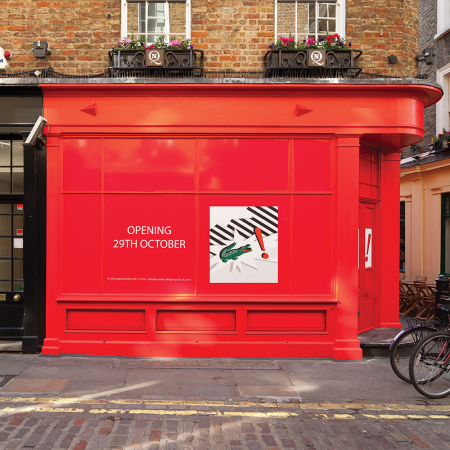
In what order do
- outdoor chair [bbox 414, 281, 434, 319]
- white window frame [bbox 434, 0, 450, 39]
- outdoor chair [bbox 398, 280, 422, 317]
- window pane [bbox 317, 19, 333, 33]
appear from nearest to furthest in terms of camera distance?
1. window pane [bbox 317, 19, 333, 33]
2. outdoor chair [bbox 414, 281, 434, 319]
3. outdoor chair [bbox 398, 280, 422, 317]
4. white window frame [bbox 434, 0, 450, 39]

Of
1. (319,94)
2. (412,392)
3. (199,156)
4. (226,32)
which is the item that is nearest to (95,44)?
(226,32)

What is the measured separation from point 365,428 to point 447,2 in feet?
42.5

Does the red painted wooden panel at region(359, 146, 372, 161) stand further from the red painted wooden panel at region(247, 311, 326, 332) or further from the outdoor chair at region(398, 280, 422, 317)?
the outdoor chair at region(398, 280, 422, 317)

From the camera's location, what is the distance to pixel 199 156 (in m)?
6.61

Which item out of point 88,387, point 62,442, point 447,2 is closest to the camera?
point 62,442

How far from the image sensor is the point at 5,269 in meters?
6.91

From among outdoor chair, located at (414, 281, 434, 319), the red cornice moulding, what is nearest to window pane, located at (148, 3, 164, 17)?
the red cornice moulding

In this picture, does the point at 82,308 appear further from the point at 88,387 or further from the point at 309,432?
the point at 309,432

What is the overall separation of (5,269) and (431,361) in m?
6.99

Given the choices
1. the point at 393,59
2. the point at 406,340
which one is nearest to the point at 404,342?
the point at 406,340

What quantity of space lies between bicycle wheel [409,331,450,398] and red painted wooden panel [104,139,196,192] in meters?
4.19

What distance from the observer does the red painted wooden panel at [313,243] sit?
6.61 meters

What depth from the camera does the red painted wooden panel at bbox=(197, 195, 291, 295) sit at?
6.58 m

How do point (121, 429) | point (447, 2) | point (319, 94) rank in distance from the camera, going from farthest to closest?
point (447, 2)
point (319, 94)
point (121, 429)
